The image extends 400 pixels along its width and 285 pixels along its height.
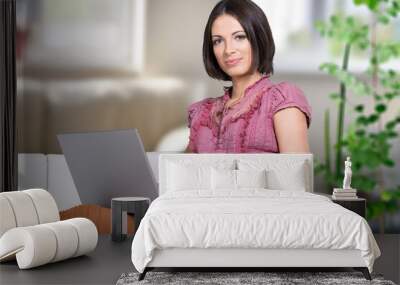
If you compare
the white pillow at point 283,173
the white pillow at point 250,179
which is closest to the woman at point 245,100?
the white pillow at point 283,173

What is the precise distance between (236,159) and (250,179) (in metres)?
0.36

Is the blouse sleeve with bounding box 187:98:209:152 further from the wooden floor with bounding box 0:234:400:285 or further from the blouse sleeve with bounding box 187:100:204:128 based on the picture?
the wooden floor with bounding box 0:234:400:285

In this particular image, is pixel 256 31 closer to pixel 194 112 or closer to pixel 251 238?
pixel 194 112

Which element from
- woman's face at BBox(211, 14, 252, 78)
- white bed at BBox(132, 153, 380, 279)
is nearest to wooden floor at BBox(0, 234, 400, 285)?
white bed at BBox(132, 153, 380, 279)

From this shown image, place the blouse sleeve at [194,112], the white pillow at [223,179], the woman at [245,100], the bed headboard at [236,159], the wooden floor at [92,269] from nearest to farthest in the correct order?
1. the wooden floor at [92,269]
2. the white pillow at [223,179]
3. the bed headboard at [236,159]
4. the woman at [245,100]
5. the blouse sleeve at [194,112]

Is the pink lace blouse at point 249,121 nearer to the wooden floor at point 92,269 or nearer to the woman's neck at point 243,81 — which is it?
the woman's neck at point 243,81

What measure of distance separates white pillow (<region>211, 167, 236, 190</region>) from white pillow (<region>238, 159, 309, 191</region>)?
21 cm

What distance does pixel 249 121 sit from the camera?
581cm

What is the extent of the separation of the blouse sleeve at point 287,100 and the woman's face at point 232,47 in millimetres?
363

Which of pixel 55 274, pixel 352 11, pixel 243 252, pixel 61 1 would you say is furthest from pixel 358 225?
pixel 61 1

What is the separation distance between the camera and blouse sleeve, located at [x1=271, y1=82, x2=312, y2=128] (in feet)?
18.7

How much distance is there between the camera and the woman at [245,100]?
571 cm

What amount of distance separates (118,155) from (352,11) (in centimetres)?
300

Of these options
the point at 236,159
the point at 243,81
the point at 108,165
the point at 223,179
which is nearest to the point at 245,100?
the point at 243,81
